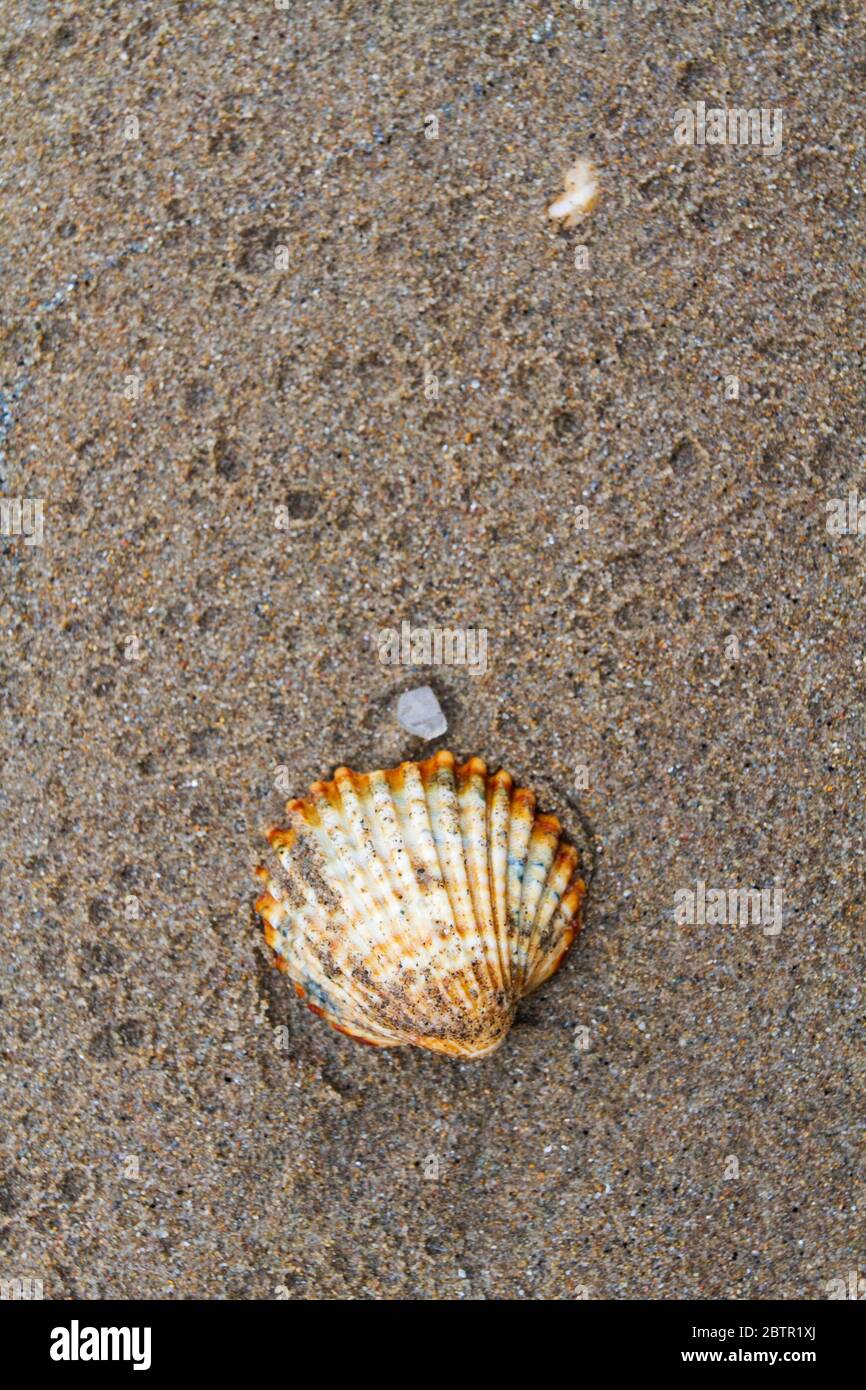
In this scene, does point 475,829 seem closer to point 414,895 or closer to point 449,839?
point 449,839

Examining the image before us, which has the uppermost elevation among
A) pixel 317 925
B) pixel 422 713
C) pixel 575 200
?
pixel 575 200

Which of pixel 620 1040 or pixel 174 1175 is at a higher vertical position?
pixel 620 1040

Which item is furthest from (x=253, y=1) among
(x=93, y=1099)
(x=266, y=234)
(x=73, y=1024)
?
(x=93, y=1099)

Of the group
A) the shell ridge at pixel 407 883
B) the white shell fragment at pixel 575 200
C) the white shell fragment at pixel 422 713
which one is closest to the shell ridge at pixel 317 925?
the shell ridge at pixel 407 883

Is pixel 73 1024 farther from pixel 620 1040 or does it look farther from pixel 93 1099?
pixel 620 1040

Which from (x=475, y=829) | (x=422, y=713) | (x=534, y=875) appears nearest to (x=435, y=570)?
(x=422, y=713)

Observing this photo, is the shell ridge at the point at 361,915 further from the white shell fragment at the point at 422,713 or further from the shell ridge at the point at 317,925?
the white shell fragment at the point at 422,713
